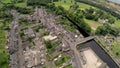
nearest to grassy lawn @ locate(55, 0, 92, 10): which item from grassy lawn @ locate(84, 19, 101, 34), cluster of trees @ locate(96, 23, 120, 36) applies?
grassy lawn @ locate(84, 19, 101, 34)

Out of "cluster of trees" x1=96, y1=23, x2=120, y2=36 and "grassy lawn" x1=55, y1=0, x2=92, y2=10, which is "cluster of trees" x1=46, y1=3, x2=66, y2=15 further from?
"cluster of trees" x1=96, y1=23, x2=120, y2=36

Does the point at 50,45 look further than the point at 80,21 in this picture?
No

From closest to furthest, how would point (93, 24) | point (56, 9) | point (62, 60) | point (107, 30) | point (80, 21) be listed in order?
point (62, 60) < point (107, 30) < point (80, 21) < point (93, 24) < point (56, 9)

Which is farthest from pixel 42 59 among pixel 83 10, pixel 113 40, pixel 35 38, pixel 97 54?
pixel 83 10

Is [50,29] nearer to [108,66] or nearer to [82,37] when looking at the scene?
[82,37]

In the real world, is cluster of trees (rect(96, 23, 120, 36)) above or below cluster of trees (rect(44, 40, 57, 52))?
above

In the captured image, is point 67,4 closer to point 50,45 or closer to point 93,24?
point 93,24

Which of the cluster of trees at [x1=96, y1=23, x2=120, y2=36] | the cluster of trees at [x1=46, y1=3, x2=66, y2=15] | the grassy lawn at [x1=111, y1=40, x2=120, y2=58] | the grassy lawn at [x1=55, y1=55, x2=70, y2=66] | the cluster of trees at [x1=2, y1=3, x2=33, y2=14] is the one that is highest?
the cluster of trees at [x1=46, y1=3, x2=66, y2=15]

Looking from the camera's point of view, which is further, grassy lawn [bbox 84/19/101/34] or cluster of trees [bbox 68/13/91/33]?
grassy lawn [bbox 84/19/101/34]

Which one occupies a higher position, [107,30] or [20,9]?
[20,9]

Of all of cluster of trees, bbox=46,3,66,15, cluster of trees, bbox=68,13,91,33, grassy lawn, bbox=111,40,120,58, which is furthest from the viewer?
cluster of trees, bbox=46,3,66,15

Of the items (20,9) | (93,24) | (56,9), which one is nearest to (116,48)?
(93,24)
